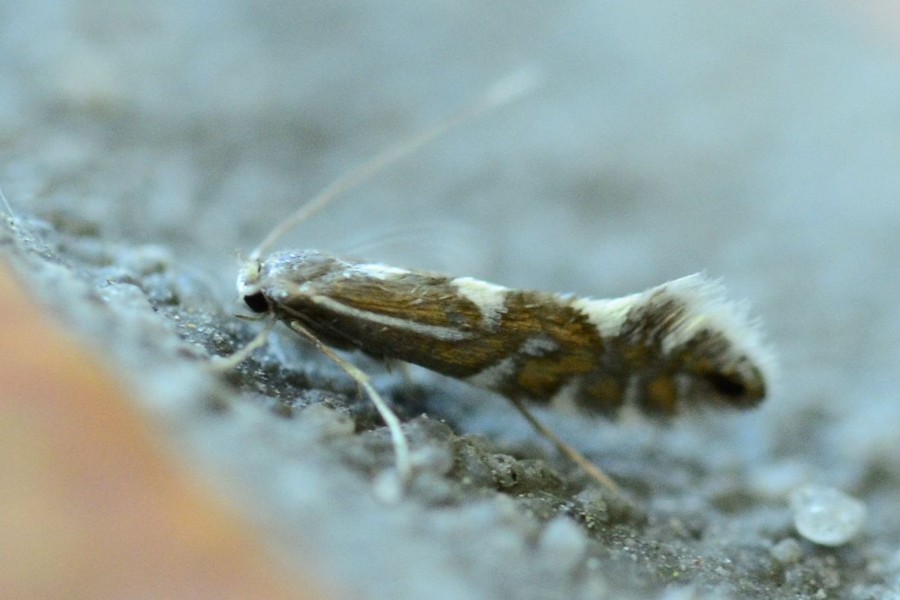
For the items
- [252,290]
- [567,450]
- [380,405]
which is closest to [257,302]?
[252,290]

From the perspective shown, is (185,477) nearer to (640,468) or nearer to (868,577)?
(640,468)

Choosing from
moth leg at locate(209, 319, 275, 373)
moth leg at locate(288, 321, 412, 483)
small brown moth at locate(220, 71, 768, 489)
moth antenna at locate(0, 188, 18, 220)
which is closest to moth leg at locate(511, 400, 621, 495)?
small brown moth at locate(220, 71, 768, 489)

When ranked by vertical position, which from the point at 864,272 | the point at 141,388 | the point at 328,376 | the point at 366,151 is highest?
the point at 366,151

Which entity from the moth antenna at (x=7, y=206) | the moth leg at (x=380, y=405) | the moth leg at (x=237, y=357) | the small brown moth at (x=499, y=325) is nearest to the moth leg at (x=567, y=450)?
the small brown moth at (x=499, y=325)

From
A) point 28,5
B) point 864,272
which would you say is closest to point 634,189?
point 864,272

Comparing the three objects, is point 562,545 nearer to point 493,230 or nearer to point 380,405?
point 380,405

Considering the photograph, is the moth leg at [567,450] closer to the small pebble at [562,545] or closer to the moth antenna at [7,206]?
the small pebble at [562,545]
